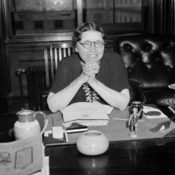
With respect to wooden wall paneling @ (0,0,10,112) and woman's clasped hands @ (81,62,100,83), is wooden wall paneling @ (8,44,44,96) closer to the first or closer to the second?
wooden wall paneling @ (0,0,10,112)

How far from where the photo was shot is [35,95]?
10.5 feet

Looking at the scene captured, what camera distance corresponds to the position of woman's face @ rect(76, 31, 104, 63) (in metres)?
1.75

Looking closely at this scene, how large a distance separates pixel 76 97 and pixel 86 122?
0.42 meters

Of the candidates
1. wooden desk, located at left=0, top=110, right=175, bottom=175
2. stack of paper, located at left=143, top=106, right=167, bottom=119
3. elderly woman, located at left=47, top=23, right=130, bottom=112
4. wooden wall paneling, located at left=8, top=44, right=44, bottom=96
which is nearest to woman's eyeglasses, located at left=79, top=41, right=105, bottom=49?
elderly woman, located at left=47, top=23, right=130, bottom=112

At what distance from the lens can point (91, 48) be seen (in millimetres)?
1754

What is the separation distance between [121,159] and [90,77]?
0.68m

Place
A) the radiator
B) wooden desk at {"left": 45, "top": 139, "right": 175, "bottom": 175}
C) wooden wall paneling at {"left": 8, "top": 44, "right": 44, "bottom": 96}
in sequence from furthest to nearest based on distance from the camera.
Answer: wooden wall paneling at {"left": 8, "top": 44, "right": 44, "bottom": 96} → the radiator → wooden desk at {"left": 45, "top": 139, "right": 175, "bottom": 175}

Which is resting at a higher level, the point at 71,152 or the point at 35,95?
the point at 71,152

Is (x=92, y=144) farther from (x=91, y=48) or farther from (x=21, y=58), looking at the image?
(x=21, y=58)

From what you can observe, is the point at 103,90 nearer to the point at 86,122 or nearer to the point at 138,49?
the point at 86,122

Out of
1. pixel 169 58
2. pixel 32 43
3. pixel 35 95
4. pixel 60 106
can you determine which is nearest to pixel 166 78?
pixel 169 58

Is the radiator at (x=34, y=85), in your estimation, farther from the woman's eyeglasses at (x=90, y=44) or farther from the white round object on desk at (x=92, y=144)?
the white round object on desk at (x=92, y=144)

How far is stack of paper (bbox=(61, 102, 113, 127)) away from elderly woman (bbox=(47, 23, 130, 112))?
7cm

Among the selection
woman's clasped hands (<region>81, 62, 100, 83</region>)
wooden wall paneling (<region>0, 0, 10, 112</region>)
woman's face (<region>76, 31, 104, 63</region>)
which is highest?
woman's face (<region>76, 31, 104, 63</region>)
